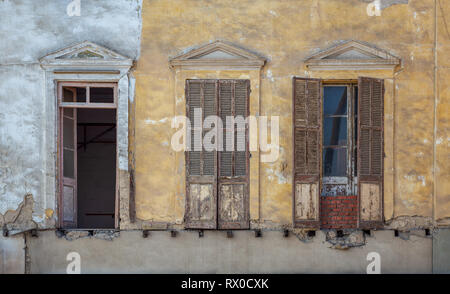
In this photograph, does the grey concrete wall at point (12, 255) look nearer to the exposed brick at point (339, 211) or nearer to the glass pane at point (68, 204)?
the glass pane at point (68, 204)

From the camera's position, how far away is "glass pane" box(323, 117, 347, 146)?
8.38 m

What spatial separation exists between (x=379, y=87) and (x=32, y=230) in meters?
5.23

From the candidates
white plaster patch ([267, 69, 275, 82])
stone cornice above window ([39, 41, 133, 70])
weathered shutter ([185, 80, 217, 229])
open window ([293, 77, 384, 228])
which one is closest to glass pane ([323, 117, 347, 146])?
open window ([293, 77, 384, 228])

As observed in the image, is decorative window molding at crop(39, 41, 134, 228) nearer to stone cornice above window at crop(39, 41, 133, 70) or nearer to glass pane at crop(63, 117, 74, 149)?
stone cornice above window at crop(39, 41, 133, 70)

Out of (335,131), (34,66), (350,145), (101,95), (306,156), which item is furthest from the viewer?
(101,95)

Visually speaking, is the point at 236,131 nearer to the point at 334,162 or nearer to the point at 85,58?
the point at 334,162

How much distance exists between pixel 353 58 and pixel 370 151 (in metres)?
1.34

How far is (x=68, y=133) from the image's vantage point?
8453 mm

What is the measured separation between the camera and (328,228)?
318 inches

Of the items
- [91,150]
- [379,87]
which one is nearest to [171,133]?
[379,87]

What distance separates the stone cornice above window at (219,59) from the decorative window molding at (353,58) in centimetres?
79

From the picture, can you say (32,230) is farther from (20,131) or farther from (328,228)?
(328,228)

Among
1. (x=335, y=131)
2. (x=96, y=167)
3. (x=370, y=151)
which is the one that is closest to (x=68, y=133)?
(x=335, y=131)

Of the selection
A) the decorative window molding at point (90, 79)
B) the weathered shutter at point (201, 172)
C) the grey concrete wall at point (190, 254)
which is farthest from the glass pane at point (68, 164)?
the weathered shutter at point (201, 172)
